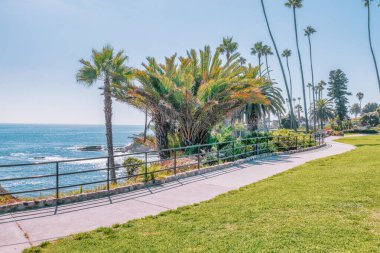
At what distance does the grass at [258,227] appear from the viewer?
4.19 metres

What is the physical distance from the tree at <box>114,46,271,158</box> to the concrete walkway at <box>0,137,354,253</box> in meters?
7.41

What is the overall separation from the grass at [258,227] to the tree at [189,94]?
32.2ft

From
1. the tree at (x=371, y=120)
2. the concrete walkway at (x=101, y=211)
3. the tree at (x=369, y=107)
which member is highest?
the tree at (x=369, y=107)

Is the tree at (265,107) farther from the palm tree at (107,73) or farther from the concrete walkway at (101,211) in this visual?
the concrete walkway at (101,211)

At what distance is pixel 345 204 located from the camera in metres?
6.00

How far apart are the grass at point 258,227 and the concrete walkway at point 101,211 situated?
46 cm

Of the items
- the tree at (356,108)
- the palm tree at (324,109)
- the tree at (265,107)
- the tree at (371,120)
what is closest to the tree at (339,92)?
the palm tree at (324,109)

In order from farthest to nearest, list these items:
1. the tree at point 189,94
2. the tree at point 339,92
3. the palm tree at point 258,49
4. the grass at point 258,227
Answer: the tree at point 339,92 → the palm tree at point 258,49 → the tree at point 189,94 → the grass at point 258,227

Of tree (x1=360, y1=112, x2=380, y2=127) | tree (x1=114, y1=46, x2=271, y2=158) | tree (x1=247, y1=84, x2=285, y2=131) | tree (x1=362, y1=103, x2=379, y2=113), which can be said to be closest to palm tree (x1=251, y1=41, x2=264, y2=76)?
tree (x1=247, y1=84, x2=285, y2=131)

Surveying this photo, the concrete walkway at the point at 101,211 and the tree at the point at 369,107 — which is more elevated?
the tree at the point at 369,107

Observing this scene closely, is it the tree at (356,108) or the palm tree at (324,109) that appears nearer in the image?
the palm tree at (324,109)

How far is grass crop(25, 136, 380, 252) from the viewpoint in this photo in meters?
4.19

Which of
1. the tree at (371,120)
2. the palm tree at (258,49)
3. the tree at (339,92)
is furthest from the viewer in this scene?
the tree at (371,120)

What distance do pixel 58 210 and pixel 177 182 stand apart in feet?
12.5
